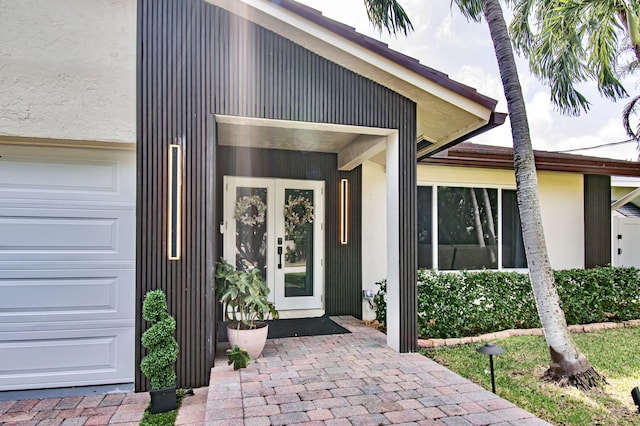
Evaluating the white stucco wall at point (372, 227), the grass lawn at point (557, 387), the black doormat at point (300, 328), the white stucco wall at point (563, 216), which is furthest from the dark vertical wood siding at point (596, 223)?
the black doormat at point (300, 328)

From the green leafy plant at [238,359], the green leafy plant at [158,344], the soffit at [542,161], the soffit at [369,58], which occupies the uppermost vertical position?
the soffit at [369,58]

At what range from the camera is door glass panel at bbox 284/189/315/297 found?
746cm

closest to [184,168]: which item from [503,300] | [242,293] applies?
[242,293]

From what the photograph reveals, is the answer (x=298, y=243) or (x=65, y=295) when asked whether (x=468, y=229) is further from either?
(x=65, y=295)

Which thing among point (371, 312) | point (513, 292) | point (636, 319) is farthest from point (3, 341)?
point (636, 319)

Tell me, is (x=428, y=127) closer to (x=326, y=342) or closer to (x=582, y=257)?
(x=326, y=342)

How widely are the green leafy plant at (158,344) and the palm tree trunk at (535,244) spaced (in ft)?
14.2

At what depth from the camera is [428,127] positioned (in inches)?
232

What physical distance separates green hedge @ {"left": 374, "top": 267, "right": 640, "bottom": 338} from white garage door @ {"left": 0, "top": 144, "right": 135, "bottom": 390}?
14.2 ft

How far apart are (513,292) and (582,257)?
137 inches

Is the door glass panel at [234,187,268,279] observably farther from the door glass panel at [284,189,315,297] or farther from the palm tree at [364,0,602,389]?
the palm tree at [364,0,602,389]

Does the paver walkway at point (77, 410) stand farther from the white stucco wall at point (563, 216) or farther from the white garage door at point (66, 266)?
the white stucco wall at point (563, 216)

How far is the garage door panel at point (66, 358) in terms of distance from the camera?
422cm

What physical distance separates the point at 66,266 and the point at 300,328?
3.66 meters
